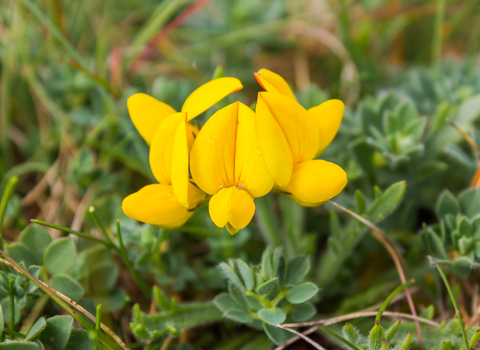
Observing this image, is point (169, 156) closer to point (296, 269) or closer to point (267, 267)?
point (267, 267)

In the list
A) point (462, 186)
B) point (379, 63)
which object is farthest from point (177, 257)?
point (379, 63)

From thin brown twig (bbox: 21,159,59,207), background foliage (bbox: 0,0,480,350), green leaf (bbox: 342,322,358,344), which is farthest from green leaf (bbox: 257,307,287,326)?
thin brown twig (bbox: 21,159,59,207)

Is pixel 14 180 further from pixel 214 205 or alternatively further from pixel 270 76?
pixel 270 76

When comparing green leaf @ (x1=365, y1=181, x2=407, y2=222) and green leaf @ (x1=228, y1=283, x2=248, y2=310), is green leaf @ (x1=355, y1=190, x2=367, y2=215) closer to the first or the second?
green leaf @ (x1=365, y1=181, x2=407, y2=222)

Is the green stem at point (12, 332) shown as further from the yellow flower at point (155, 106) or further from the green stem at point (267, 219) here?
the green stem at point (267, 219)

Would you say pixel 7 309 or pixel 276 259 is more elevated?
pixel 276 259

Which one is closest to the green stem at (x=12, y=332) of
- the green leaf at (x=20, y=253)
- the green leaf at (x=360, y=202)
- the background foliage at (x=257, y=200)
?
the background foliage at (x=257, y=200)

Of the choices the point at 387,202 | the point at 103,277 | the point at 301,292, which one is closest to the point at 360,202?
the point at 387,202

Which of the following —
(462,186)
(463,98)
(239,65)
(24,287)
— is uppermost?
(239,65)
